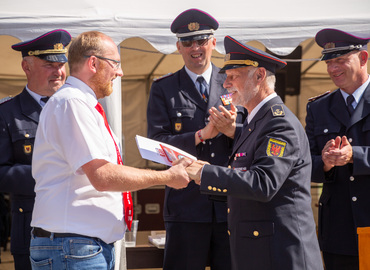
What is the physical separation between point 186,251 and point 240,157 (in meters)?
1.00

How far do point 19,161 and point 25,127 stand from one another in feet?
0.79

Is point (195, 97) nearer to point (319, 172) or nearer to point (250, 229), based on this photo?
point (319, 172)

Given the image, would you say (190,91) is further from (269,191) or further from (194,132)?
(269,191)

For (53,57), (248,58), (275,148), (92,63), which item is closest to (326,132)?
(248,58)

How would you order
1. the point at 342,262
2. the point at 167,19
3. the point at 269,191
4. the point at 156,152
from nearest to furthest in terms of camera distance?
the point at 269,191
the point at 156,152
the point at 342,262
the point at 167,19

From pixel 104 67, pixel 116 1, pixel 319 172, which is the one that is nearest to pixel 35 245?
pixel 104 67

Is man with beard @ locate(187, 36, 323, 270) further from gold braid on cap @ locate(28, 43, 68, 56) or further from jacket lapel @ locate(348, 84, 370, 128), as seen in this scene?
gold braid on cap @ locate(28, 43, 68, 56)

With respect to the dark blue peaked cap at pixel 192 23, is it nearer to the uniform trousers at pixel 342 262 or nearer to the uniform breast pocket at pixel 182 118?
the uniform breast pocket at pixel 182 118

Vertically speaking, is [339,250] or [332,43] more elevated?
[332,43]

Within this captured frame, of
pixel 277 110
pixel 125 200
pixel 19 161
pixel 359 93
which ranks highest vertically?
pixel 359 93

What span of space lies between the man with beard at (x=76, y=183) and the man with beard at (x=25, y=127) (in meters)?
0.98

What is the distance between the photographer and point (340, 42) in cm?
350

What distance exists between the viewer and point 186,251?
3.34 m

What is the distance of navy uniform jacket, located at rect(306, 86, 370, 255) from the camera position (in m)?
3.26
